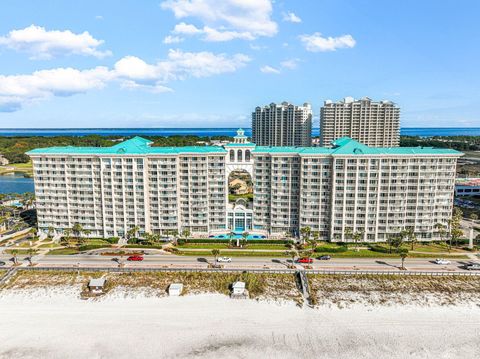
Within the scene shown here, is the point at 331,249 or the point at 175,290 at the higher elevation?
the point at 331,249

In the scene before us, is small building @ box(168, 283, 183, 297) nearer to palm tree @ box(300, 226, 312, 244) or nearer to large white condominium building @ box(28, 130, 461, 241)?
large white condominium building @ box(28, 130, 461, 241)

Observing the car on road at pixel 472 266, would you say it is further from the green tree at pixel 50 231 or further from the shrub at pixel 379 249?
the green tree at pixel 50 231

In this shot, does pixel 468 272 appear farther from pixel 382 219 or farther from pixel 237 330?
pixel 237 330

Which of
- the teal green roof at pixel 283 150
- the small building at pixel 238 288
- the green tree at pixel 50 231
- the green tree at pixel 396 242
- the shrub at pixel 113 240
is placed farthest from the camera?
the green tree at pixel 50 231

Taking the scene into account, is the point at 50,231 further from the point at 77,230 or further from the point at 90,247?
the point at 90,247

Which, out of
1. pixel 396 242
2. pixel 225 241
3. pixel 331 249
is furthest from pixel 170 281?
pixel 396 242

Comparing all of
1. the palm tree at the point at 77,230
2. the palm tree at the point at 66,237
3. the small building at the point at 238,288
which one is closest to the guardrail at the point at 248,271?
the small building at the point at 238,288
